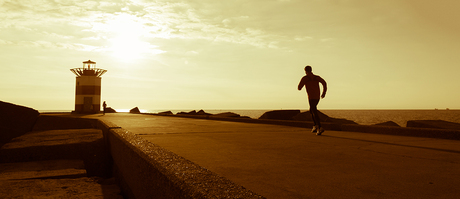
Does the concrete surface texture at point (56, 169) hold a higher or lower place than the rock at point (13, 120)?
lower

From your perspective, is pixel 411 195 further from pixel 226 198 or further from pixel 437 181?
pixel 226 198

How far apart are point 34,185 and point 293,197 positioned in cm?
374

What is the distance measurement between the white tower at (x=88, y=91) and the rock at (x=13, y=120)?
16587 millimetres

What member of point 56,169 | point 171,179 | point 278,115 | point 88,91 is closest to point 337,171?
point 171,179

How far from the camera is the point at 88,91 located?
34094 millimetres

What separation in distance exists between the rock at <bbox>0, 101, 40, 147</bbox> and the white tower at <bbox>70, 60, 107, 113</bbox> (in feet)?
54.4

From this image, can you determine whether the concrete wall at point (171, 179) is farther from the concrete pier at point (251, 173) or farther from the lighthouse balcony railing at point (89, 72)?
the lighthouse balcony railing at point (89, 72)

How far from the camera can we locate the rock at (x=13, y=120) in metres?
13.6

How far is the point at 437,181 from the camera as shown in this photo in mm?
2598

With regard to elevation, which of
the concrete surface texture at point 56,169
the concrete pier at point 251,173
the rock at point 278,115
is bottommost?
the concrete surface texture at point 56,169

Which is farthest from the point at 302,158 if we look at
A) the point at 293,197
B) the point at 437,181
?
the point at 293,197

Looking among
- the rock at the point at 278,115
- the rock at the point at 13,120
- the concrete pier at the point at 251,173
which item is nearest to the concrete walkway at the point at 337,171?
the concrete pier at the point at 251,173

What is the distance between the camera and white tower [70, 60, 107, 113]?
110 feet

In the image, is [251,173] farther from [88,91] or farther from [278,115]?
[88,91]
